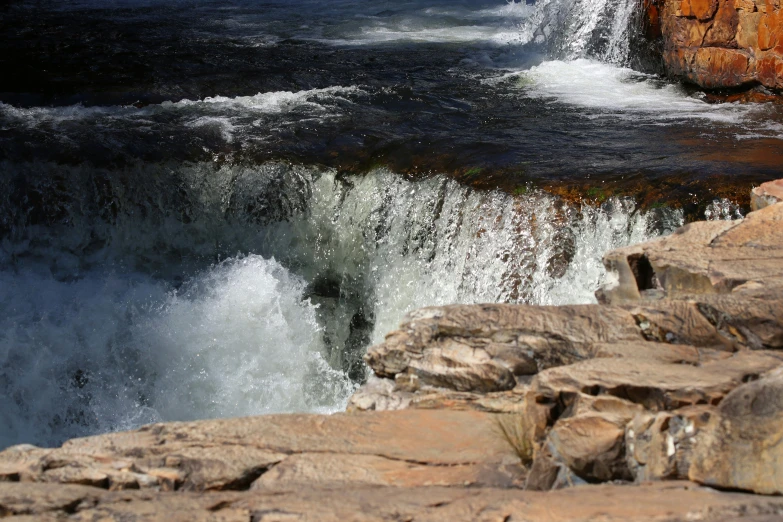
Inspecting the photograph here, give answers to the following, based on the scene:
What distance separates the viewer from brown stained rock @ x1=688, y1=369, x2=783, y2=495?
95.0 inches

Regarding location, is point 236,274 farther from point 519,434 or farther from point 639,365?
point 639,365

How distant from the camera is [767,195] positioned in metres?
4.91

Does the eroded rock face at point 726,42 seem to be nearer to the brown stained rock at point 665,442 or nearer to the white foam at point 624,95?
the white foam at point 624,95

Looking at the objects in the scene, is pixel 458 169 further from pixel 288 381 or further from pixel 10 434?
pixel 10 434

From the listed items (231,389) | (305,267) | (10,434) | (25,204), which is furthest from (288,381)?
(25,204)

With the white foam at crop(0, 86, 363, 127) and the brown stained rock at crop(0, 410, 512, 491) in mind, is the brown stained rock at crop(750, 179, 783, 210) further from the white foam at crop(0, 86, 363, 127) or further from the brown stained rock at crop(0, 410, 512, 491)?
the white foam at crop(0, 86, 363, 127)

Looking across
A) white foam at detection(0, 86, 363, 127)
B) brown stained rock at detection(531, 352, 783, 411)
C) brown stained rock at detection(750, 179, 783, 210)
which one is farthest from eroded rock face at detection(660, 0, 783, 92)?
brown stained rock at detection(531, 352, 783, 411)

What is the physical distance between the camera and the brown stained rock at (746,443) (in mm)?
2414

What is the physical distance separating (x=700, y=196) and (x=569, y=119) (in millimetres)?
2501

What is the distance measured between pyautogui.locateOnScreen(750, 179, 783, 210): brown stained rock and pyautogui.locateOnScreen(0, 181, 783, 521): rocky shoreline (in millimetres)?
1062

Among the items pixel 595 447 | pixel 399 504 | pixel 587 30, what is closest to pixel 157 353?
pixel 399 504

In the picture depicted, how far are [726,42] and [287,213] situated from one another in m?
4.94

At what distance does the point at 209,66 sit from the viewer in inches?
429

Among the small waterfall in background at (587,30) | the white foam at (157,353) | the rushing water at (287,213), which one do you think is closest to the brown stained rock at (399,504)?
the rushing water at (287,213)
